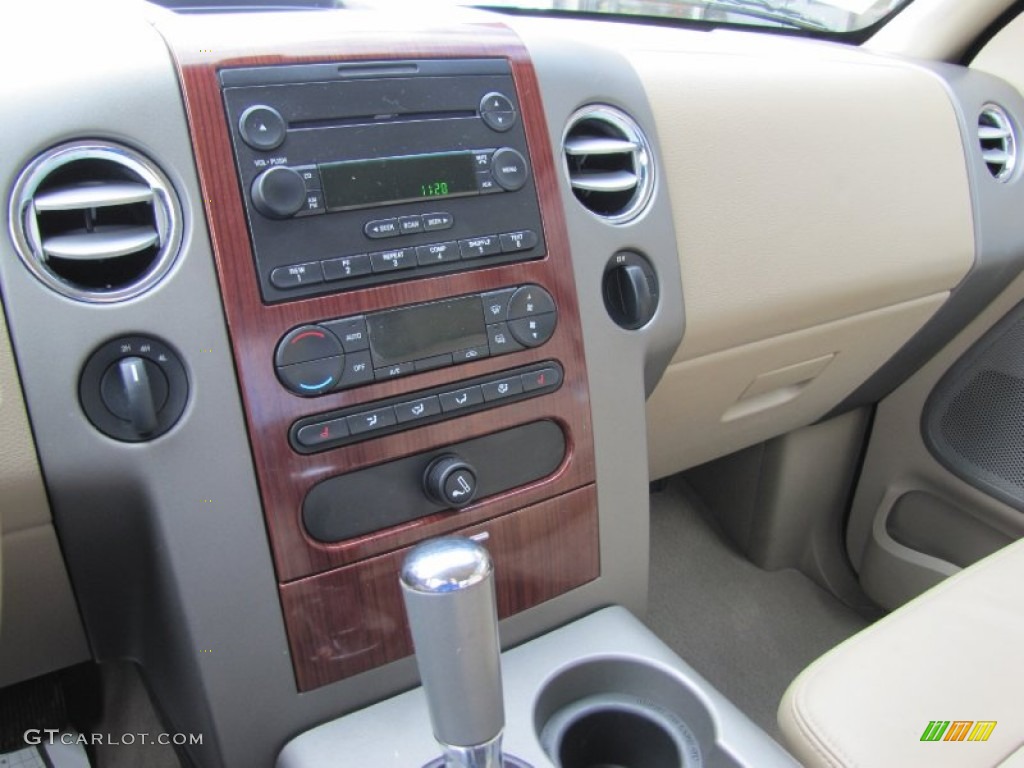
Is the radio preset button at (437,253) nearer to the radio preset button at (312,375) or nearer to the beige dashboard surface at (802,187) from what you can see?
the radio preset button at (312,375)

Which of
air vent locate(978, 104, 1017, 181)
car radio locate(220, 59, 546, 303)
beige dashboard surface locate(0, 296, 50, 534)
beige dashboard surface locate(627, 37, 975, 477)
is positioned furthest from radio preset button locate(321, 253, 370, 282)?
air vent locate(978, 104, 1017, 181)

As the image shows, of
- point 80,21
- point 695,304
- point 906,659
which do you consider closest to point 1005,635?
point 906,659

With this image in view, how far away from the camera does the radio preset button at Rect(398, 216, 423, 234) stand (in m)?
0.61

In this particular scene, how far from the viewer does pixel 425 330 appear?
2.04ft

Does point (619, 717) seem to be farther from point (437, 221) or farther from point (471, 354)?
point (437, 221)

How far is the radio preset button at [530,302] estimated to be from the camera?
0.66 m

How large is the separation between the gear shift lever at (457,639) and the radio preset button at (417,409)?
18 centimetres

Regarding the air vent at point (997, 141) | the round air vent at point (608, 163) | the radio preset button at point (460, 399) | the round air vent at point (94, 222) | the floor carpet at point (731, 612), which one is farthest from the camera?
the floor carpet at point (731, 612)

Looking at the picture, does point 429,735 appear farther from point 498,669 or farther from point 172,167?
point 172,167

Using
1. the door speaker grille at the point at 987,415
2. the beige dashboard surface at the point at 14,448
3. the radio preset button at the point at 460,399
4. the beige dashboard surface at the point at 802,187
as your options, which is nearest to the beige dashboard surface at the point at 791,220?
the beige dashboard surface at the point at 802,187

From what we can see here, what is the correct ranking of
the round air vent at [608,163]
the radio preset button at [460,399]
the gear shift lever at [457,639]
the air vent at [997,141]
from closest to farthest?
the gear shift lever at [457,639] < the radio preset button at [460,399] < the round air vent at [608,163] < the air vent at [997,141]

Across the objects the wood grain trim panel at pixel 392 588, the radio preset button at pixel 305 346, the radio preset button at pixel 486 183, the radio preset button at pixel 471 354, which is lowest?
the wood grain trim panel at pixel 392 588

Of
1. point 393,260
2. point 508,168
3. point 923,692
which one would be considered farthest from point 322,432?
point 923,692

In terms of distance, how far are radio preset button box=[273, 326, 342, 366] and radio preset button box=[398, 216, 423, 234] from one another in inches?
3.8
